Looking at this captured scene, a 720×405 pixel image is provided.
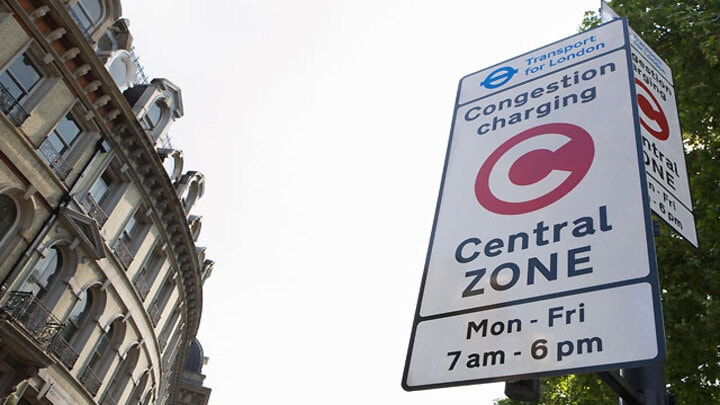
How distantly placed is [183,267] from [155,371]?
15.3 ft

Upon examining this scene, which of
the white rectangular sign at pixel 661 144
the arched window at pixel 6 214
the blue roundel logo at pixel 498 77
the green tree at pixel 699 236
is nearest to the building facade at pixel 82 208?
the arched window at pixel 6 214

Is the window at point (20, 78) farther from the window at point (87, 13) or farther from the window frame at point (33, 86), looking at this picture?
the window at point (87, 13)

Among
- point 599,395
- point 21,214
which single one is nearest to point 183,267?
point 21,214

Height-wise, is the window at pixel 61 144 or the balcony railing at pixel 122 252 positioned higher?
the window at pixel 61 144

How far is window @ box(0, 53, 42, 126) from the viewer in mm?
16156

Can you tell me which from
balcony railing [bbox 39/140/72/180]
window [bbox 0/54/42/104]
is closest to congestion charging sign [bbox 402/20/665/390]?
window [bbox 0/54/42/104]

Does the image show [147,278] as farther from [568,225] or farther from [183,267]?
[568,225]

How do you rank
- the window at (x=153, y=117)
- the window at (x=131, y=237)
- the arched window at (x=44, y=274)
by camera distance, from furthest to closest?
1. the window at (x=153, y=117)
2. the window at (x=131, y=237)
3. the arched window at (x=44, y=274)

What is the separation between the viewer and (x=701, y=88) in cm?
1074

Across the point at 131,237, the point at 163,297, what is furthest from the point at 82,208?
the point at 163,297

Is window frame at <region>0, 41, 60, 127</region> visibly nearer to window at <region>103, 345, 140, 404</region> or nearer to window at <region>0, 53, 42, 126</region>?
window at <region>0, 53, 42, 126</region>

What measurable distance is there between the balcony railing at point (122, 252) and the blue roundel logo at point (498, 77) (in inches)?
757

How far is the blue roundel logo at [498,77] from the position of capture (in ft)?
13.1

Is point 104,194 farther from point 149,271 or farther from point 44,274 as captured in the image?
point 149,271
